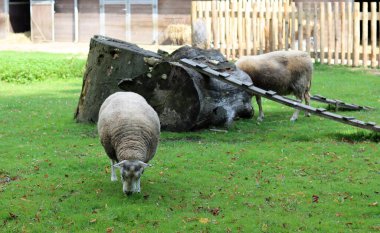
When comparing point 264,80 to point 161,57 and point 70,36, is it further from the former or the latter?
point 70,36

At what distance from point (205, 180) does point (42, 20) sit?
26.8 metres

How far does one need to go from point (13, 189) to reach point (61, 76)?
12.3 metres

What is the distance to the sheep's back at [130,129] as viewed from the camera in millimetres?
8414

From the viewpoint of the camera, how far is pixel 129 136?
8.52m

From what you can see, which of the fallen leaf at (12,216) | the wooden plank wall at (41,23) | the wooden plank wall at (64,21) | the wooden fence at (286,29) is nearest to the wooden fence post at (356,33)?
the wooden fence at (286,29)

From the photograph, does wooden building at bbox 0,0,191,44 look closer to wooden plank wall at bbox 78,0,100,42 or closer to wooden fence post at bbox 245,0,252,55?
wooden plank wall at bbox 78,0,100,42

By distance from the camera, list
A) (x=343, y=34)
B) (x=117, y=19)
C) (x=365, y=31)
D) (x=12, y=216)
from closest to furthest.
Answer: (x=12, y=216) < (x=365, y=31) < (x=343, y=34) < (x=117, y=19)

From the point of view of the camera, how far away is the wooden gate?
3444 cm

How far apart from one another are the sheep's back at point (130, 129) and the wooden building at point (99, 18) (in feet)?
75.4

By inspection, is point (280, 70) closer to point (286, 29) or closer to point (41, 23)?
point (286, 29)

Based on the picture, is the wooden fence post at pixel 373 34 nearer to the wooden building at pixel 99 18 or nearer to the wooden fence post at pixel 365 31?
the wooden fence post at pixel 365 31

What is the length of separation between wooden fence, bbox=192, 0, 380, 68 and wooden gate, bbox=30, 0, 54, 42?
40.2 feet

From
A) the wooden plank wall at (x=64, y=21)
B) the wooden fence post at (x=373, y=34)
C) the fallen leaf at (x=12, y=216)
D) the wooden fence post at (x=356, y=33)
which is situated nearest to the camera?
the fallen leaf at (x=12, y=216)

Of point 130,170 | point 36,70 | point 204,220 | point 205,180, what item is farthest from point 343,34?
point 204,220
